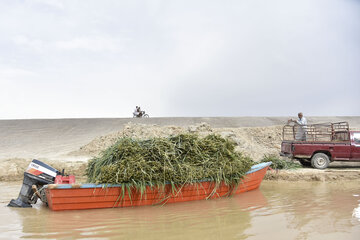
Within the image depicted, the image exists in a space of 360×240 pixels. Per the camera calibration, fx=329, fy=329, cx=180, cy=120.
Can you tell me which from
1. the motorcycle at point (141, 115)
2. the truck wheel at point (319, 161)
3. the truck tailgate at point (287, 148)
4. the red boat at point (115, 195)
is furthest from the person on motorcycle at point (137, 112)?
the red boat at point (115, 195)

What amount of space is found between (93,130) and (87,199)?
64.9 feet

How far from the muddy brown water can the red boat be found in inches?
7.2

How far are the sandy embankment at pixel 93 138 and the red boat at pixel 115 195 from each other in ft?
16.0

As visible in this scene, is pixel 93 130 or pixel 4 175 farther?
pixel 93 130

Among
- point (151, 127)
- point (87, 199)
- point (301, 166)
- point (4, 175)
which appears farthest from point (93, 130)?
point (87, 199)

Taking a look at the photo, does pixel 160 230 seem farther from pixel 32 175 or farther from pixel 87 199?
pixel 32 175

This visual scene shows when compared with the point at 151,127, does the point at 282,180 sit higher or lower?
lower

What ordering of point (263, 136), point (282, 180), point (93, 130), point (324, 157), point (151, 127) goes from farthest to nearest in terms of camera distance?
point (93, 130), point (263, 136), point (151, 127), point (324, 157), point (282, 180)

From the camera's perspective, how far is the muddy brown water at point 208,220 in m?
5.92

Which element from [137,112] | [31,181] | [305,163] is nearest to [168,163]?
[31,181]

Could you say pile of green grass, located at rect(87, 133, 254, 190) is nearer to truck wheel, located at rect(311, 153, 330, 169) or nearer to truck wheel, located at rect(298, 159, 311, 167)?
truck wheel, located at rect(311, 153, 330, 169)

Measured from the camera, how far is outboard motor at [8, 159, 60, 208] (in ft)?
26.2

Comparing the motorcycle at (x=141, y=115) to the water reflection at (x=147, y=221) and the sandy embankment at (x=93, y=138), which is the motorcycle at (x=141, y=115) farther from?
the water reflection at (x=147, y=221)

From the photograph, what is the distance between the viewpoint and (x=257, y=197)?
925cm
